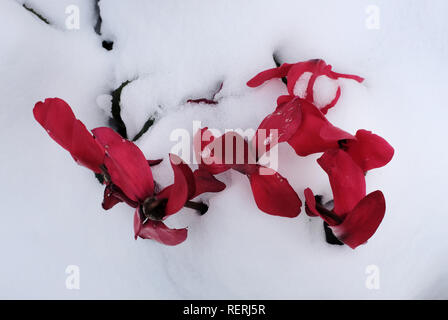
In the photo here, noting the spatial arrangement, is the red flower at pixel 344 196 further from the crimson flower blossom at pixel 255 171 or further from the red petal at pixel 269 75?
the red petal at pixel 269 75

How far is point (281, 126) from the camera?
39cm

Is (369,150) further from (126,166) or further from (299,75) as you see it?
(126,166)

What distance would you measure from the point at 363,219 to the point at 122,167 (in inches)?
8.7

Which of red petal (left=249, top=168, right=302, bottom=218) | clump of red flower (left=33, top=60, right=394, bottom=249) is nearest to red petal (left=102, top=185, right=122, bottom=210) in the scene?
clump of red flower (left=33, top=60, right=394, bottom=249)

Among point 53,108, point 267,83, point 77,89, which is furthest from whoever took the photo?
point 77,89

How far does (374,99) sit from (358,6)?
0.13 metres

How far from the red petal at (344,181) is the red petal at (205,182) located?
0.39 ft

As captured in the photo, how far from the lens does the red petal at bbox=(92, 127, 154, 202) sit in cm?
39

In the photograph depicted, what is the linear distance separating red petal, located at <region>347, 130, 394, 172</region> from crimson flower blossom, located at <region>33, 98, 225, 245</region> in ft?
0.53

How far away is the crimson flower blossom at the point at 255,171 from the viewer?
1.30 ft

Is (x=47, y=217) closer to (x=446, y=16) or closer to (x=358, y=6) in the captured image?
(x=358, y=6)

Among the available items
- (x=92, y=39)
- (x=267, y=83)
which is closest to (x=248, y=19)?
(x=267, y=83)

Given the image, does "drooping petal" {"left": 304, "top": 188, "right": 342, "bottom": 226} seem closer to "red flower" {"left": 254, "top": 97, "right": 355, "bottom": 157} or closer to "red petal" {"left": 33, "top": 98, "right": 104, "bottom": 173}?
"red flower" {"left": 254, "top": 97, "right": 355, "bottom": 157}
